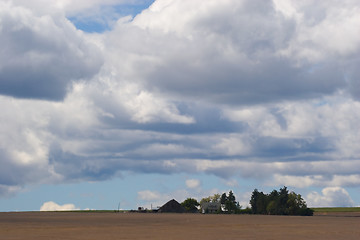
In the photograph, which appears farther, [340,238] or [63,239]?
[340,238]

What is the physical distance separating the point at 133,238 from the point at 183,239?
4052 mm

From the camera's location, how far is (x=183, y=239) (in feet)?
129

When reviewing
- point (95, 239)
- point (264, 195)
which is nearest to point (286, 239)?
point (95, 239)

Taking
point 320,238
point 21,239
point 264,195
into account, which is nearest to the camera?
point 21,239

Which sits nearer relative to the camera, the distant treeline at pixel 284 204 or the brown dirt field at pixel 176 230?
the brown dirt field at pixel 176 230

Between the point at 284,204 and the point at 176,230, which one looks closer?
the point at 176,230

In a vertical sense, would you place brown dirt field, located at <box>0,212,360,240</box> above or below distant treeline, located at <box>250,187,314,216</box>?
below

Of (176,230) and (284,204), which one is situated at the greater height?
(284,204)

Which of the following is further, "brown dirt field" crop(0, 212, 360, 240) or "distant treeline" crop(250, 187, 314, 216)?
"distant treeline" crop(250, 187, 314, 216)

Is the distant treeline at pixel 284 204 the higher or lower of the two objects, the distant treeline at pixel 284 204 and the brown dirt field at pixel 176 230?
the higher

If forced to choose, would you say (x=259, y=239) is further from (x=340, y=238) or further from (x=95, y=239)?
(x=95, y=239)

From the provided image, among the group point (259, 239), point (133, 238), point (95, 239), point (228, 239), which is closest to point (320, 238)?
point (259, 239)

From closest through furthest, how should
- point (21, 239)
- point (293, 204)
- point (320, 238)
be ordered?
point (21, 239), point (320, 238), point (293, 204)

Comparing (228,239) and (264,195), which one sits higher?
(264,195)
